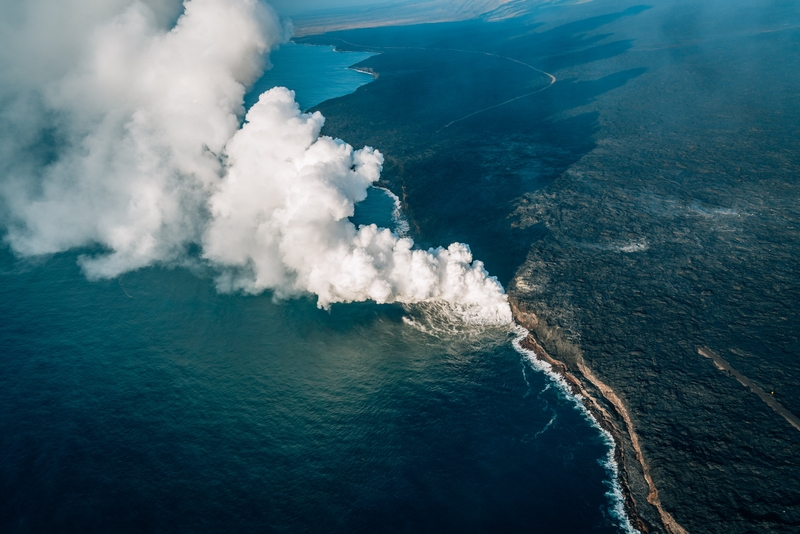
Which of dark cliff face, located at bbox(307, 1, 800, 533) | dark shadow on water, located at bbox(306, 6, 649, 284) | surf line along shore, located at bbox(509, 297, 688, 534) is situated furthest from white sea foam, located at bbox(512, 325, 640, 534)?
dark shadow on water, located at bbox(306, 6, 649, 284)

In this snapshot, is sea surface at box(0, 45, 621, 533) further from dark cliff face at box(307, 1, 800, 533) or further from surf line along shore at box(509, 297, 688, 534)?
dark cliff face at box(307, 1, 800, 533)

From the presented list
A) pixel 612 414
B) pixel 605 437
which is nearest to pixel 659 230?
pixel 612 414

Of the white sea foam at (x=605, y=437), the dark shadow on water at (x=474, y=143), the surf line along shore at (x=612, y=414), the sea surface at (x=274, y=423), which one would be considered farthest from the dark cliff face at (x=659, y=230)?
the sea surface at (x=274, y=423)

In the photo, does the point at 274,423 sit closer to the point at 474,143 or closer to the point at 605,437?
the point at 605,437

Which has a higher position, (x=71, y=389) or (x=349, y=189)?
(x=349, y=189)

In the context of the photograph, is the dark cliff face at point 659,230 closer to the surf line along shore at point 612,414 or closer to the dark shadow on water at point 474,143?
the dark shadow on water at point 474,143

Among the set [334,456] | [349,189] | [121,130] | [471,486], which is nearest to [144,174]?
[121,130]

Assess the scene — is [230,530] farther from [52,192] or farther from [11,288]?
[52,192]
